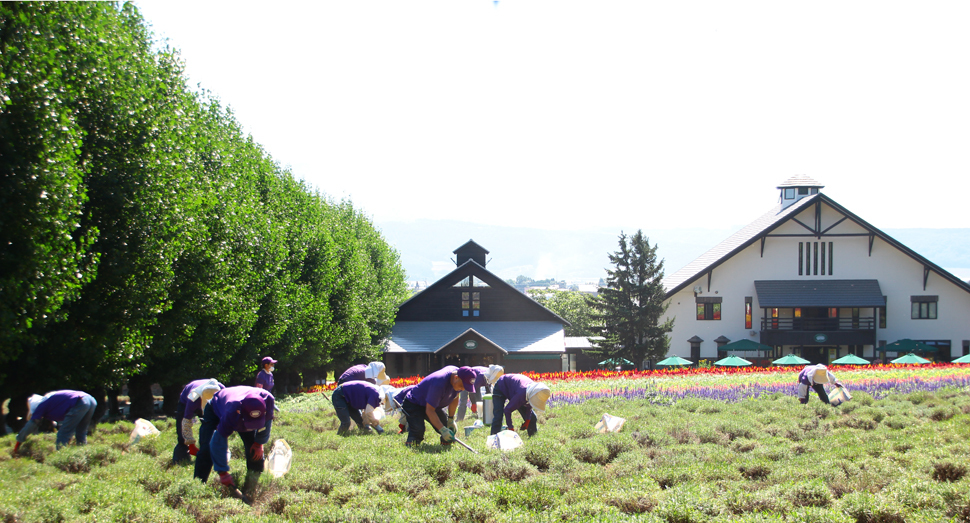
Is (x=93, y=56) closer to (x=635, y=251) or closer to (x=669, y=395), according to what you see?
(x=669, y=395)

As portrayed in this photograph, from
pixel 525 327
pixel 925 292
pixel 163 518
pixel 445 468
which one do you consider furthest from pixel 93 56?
pixel 925 292

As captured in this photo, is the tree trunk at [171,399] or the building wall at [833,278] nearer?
the tree trunk at [171,399]

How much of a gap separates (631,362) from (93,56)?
121ft

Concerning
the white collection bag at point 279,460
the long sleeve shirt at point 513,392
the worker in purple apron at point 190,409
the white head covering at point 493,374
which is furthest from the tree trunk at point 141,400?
the long sleeve shirt at point 513,392

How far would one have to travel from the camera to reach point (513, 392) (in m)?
13.2

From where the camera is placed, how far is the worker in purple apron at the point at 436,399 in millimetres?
11891

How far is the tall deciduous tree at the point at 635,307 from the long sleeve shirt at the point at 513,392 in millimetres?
30014

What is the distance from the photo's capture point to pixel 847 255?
47.2 m

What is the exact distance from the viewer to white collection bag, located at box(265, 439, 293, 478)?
10219 mm

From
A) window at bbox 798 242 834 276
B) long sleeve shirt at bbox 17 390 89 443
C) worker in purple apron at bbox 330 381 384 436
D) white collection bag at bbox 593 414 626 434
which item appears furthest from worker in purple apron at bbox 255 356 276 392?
window at bbox 798 242 834 276

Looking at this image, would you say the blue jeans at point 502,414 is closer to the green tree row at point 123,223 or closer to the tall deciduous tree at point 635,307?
the green tree row at point 123,223

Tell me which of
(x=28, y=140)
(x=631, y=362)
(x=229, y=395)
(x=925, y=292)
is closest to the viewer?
(x=229, y=395)

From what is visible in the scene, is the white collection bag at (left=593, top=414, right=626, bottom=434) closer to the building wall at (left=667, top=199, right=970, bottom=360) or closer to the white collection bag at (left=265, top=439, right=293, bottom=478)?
the white collection bag at (left=265, top=439, right=293, bottom=478)

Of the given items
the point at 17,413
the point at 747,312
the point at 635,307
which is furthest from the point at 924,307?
the point at 17,413
